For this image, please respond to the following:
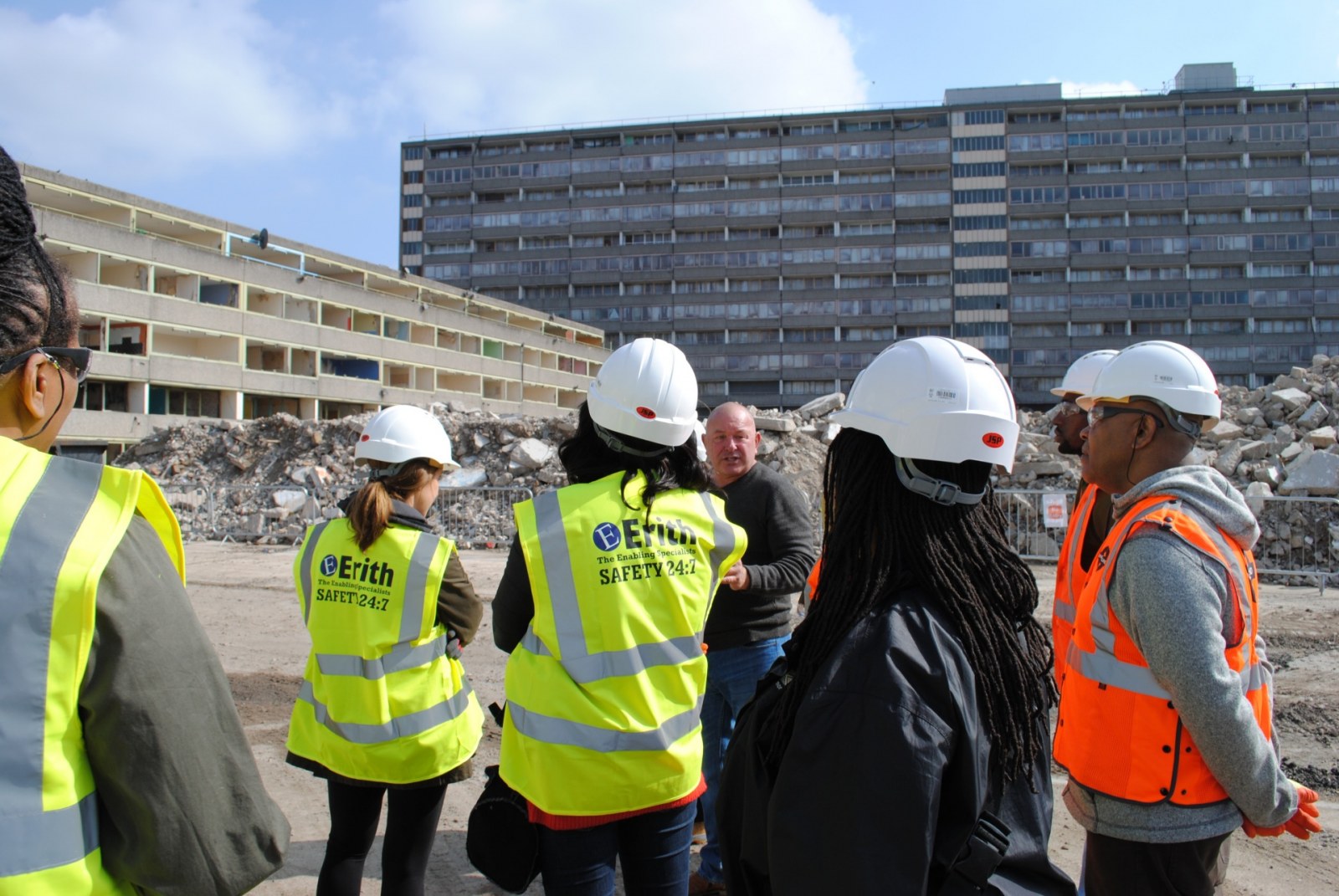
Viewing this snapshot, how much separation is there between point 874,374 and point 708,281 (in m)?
86.1

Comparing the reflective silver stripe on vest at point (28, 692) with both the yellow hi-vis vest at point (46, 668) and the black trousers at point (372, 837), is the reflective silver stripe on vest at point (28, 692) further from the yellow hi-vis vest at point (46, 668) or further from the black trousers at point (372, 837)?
the black trousers at point (372, 837)

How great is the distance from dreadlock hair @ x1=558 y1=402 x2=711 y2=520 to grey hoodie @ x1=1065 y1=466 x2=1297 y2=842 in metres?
1.22

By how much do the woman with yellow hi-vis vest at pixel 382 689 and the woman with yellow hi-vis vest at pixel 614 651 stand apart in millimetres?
493

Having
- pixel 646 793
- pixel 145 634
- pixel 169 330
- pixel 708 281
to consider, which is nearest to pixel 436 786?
pixel 646 793

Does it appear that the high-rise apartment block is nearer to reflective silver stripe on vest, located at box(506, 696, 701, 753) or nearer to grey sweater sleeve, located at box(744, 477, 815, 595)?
grey sweater sleeve, located at box(744, 477, 815, 595)

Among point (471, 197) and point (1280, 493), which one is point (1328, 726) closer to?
point (1280, 493)

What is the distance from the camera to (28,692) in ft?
3.73

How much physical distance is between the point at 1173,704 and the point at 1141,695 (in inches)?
3.3

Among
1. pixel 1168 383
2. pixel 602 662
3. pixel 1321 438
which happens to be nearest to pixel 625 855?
pixel 602 662

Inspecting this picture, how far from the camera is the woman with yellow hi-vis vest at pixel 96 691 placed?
3.75 ft

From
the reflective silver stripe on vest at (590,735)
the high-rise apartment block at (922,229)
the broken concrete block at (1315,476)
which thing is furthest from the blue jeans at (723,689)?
the high-rise apartment block at (922,229)

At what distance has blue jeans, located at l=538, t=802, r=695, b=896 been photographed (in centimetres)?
233

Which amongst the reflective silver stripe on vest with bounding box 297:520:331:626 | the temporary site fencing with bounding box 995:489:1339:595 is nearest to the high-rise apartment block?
the temporary site fencing with bounding box 995:489:1339:595

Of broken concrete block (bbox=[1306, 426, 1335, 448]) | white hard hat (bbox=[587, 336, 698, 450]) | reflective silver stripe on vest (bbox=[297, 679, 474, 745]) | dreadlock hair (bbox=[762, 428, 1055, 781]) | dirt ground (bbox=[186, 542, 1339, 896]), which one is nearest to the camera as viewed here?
dreadlock hair (bbox=[762, 428, 1055, 781])
